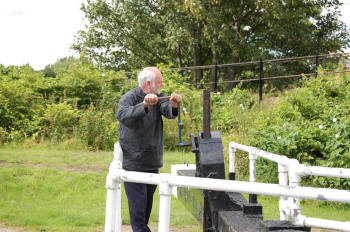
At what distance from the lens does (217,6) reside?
75.2 ft

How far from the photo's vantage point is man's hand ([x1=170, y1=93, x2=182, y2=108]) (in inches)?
150

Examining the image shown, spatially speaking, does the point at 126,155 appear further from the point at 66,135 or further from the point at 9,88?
the point at 9,88

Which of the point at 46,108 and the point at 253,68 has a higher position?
the point at 253,68

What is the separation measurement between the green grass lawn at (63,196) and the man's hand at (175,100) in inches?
102

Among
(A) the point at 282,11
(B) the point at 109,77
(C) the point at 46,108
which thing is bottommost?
(C) the point at 46,108

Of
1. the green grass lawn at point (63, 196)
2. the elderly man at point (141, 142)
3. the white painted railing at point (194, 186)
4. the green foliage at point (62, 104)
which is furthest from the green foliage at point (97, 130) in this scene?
the white painted railing at point (194, 186)

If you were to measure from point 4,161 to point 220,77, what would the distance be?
19926 mm

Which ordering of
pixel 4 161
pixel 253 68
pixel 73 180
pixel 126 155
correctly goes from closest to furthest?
pixel 126 155 < pixel 73 180 < pixel 4 161 < pixel 253 68

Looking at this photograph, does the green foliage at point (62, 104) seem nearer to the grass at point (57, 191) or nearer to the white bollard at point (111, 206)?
the grass at point (57, 191)

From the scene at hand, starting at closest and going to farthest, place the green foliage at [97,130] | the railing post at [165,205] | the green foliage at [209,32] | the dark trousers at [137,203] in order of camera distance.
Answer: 1. the railing post at [165,205]
2. the dark trousers at [137,203]
3. the green foliage at [97,130]
4. the green foliage at [209,32]

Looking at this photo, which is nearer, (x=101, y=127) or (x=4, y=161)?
(x=4, y=161)

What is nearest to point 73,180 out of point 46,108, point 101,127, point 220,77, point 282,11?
point 101,127

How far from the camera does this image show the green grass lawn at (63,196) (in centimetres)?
611

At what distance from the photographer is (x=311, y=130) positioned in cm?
755
